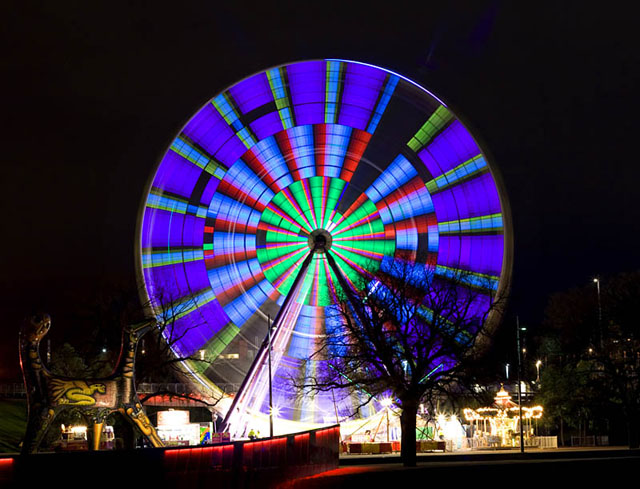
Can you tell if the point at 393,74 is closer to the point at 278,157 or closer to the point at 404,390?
the point at 278,157

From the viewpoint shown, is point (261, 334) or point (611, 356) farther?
point (611, 356)

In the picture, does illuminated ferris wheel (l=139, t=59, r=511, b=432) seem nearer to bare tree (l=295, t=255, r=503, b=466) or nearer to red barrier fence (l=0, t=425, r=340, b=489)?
bare tree (l=295, t=255, r=503, b=466)

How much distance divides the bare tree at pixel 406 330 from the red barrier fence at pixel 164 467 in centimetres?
1160

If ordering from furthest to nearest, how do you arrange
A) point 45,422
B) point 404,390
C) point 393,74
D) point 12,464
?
point 393,74 < point 404,390 < point 45,422 < point 12,464

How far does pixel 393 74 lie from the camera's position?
34.2 m

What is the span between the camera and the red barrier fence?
16.9 meters

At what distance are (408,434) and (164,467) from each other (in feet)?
47.9

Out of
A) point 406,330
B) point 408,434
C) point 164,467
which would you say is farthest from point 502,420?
point 164,467

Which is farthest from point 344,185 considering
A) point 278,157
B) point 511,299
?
point 511,299

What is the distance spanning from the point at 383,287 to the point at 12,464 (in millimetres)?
19534

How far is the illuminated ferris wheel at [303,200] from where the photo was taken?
3431 cm

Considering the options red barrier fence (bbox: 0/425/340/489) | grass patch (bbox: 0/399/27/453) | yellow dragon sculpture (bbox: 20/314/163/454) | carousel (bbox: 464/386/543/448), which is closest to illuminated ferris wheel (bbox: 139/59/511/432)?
yellow dragon sculpture (bbox: 20/314/163/454)

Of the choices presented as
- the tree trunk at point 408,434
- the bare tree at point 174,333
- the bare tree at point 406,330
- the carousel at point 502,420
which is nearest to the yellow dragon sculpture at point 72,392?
the tree trunk at point 408,434

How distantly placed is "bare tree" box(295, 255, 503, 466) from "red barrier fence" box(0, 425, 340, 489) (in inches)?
457
